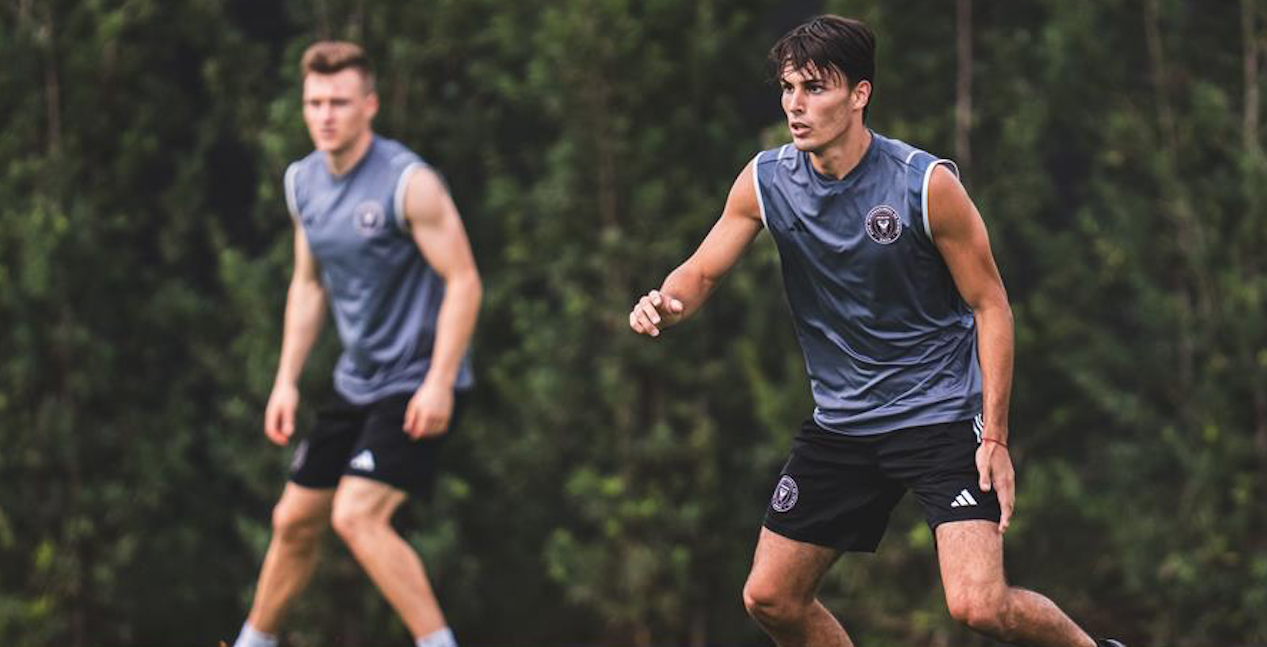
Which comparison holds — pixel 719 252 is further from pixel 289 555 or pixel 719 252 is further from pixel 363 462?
pixel 289 555

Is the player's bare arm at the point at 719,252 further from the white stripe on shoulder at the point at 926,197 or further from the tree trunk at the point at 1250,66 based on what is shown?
the tree trunk at the point at 1250,66

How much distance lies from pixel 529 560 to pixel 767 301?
4.92ft

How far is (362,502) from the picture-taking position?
594 centimetres

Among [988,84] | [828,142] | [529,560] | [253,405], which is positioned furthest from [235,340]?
[828,142]

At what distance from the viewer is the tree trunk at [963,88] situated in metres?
7.36

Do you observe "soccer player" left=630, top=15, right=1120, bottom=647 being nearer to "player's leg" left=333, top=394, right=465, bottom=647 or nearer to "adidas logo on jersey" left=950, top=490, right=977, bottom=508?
"adidas logo on jersey" left=950, top=490, right=977, bottom=508

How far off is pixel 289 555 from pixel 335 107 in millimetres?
1430

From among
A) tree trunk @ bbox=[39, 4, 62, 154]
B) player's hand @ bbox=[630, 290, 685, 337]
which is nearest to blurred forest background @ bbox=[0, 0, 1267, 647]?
tree trunk @ bbox=[39, 4, 62, 154]

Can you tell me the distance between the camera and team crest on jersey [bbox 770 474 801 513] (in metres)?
4.83

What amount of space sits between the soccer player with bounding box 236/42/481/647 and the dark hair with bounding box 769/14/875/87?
5.73ft

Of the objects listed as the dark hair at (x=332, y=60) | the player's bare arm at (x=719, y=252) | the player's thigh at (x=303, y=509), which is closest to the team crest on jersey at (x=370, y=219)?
the dark hair at (x=332, y=60)

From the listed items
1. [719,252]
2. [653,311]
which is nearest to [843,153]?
[719,252]

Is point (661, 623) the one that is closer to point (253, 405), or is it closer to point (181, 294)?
point (253, 405)

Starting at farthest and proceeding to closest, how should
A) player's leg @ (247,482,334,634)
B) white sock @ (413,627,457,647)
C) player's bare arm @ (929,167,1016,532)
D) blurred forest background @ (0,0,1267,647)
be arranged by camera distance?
blurred forest background @ (0,0,1267,647)
player's leg @ (247,482,334,634)
white sock @ (413,627,457,647)
player's bare arm @ (929,167,1016,532)
